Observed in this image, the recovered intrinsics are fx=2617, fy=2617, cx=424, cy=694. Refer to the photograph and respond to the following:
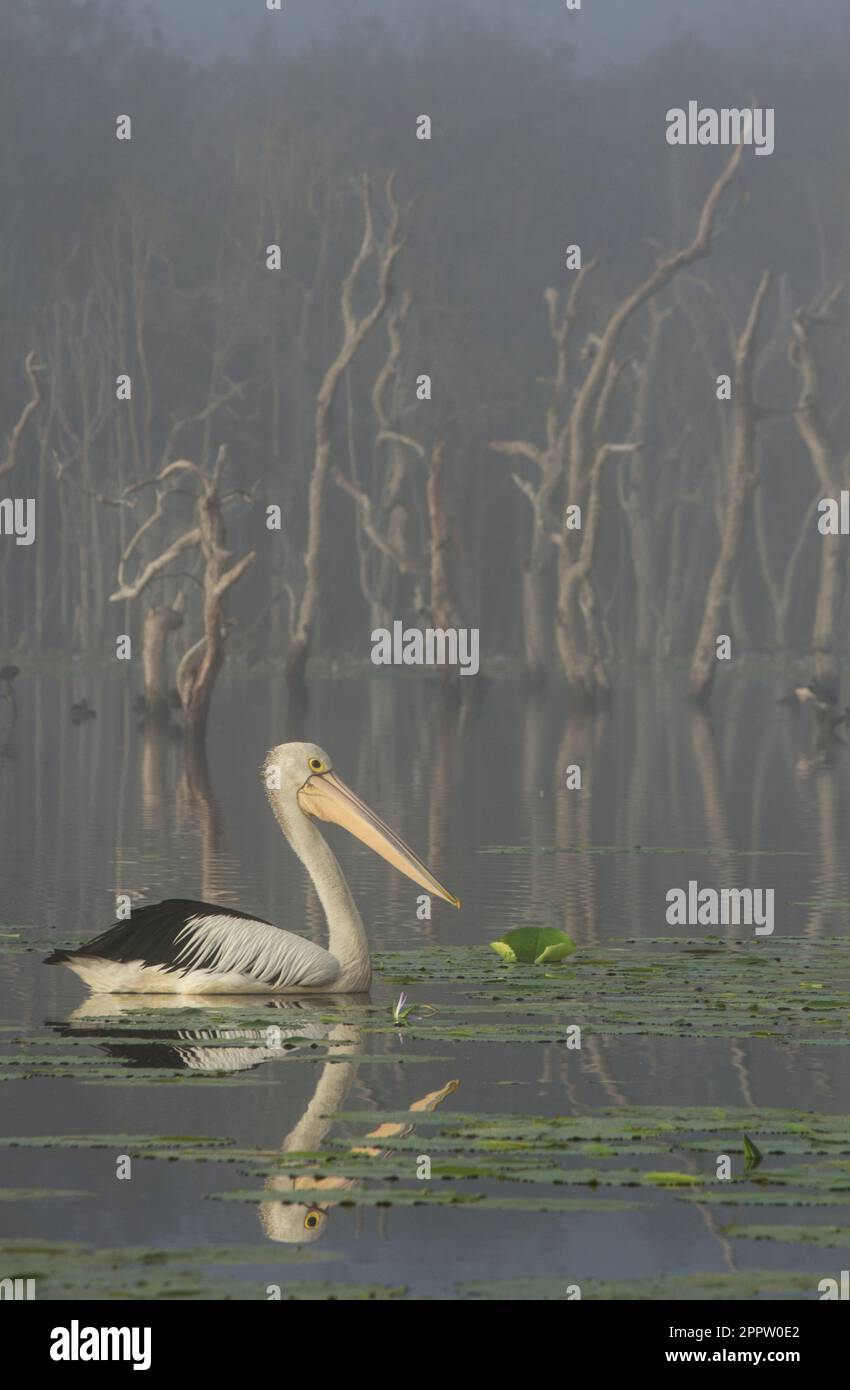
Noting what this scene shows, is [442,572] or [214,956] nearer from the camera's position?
[214,956]

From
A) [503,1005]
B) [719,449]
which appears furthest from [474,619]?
[503,1005]

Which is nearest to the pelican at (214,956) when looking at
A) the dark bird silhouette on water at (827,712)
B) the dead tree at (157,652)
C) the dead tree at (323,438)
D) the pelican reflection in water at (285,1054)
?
the pelican reflection in water at (285,1054)

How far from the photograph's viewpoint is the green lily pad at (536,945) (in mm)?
13258

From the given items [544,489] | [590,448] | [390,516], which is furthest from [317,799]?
[390,516]

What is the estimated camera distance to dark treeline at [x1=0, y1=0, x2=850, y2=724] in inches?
3002

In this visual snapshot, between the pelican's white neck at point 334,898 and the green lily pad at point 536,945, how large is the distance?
2.77ft

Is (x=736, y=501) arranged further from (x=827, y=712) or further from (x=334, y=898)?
(x=334, y=898)

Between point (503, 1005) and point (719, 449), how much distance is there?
2869 inches

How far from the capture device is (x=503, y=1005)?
1192 centimetres

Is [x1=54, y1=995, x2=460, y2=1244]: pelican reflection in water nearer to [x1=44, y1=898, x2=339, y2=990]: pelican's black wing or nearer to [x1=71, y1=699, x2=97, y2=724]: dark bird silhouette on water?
[x1=44, y1=898, x2=339, y2=990]: pelican's black wing

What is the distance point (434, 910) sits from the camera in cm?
1641

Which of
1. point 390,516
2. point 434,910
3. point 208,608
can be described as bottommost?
point 434,910

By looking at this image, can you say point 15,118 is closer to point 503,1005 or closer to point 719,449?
point 719,449

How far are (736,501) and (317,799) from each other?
36.9m
